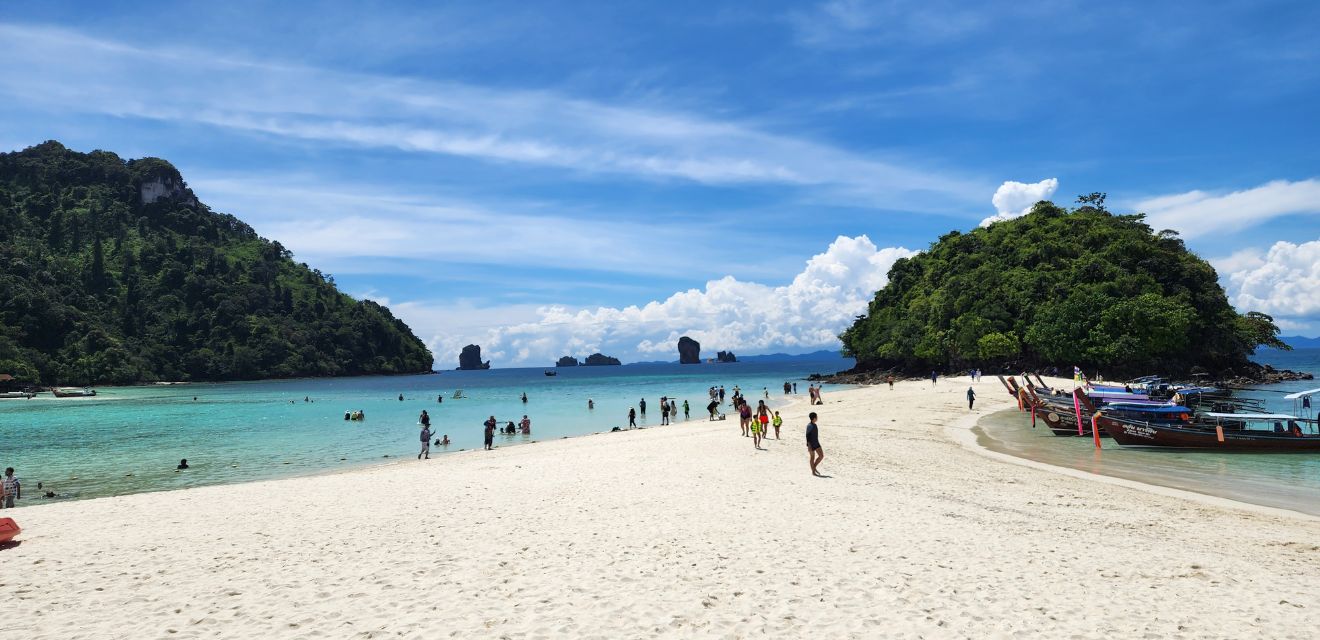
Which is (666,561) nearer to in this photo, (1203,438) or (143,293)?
(1203,438)

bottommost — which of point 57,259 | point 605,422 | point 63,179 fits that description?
point 605,422

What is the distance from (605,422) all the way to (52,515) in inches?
1373

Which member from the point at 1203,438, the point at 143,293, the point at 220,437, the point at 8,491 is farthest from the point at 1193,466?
the point at 143,293

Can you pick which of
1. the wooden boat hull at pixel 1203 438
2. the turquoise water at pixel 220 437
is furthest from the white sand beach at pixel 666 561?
the wooden boat hull at pixel 1203 438

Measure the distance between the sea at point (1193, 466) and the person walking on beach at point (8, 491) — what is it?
33283 mm

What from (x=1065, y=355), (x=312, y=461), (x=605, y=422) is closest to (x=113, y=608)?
(x=312, y=461)

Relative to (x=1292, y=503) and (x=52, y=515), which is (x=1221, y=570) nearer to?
(x=1292, y=503)

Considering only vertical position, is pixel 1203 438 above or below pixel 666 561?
below

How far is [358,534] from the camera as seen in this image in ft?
40.5

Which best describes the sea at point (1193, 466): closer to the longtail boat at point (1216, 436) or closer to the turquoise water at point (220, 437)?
the longtail boat at point (1216, 436)

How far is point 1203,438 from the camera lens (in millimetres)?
26422

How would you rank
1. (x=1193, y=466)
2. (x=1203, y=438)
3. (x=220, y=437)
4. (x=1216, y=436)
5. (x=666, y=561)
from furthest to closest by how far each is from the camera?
(x=220, y=437) < (x=1203, y=438) < (x=1216, y=436) < (x=1193, y=466) < (x=666, y=561)

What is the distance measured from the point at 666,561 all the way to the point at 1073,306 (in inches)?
Answer: 2964

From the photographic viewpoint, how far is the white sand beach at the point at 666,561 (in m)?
7.96
